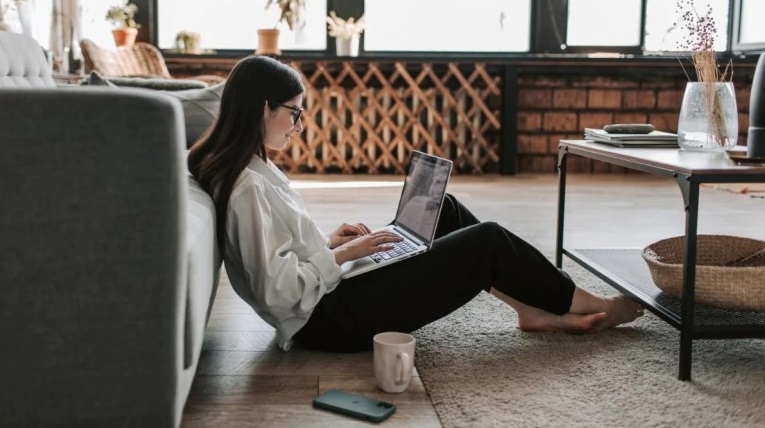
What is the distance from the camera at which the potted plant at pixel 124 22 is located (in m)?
4.67

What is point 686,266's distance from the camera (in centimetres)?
140

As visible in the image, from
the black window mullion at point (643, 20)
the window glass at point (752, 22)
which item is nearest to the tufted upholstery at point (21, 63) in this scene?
the black window mullion at point (643, 20)

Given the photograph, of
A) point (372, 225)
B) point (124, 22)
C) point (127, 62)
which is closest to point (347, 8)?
point (124, 22)

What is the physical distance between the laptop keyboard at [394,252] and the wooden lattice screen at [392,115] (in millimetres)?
3424

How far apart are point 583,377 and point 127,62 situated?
338cm

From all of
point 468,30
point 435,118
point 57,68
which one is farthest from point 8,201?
point 468,30

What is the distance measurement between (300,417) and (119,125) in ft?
1.82

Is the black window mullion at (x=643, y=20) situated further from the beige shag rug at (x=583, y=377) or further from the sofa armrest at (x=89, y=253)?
the sofa armrest at (x=89, y=253)

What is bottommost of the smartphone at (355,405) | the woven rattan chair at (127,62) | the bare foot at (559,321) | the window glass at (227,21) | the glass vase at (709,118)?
the smartphone at (355,405)

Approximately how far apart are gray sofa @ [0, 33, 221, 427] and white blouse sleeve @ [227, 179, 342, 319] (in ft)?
1.14

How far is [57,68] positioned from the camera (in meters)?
3.99

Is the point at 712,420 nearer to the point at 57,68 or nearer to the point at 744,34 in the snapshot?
the point at 57,68

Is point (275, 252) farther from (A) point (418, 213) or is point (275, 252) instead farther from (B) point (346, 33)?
(B) point (346, 33)

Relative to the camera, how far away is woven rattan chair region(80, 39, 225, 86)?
3.79 meters
